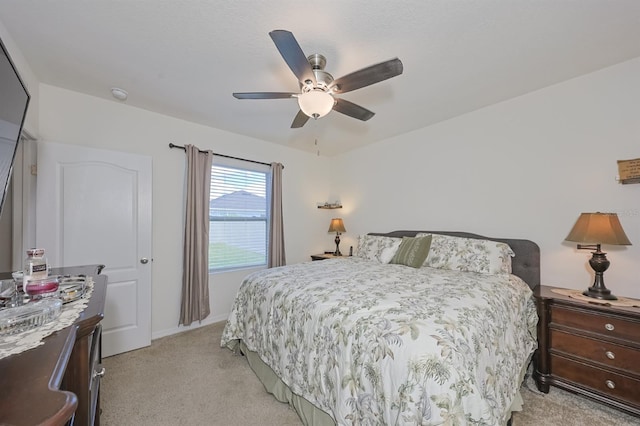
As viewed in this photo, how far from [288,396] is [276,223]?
2.43 meters

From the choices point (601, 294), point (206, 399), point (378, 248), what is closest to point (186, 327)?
point (206, 399)

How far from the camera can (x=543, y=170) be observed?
2531mm

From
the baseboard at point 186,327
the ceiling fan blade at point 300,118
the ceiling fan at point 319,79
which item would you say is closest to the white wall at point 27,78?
the ceiling fan at point 319,79

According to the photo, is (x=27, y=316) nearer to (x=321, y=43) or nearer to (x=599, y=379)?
(x=321, y=43)

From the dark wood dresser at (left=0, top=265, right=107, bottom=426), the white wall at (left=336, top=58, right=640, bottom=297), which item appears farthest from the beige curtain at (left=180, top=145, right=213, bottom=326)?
the white wall at (left=336, top=58, right=640, bottom=297)

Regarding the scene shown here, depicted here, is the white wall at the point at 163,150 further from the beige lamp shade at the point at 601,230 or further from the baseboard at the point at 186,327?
the beige lamp shade at the point at 601,230

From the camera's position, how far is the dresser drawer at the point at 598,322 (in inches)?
68.4

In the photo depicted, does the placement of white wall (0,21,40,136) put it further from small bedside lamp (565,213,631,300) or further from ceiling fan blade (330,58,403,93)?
small bedside lamp (565,213,631,300)

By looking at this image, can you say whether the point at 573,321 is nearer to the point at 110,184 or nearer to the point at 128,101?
the point at 110,184

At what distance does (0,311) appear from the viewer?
92 centimetres

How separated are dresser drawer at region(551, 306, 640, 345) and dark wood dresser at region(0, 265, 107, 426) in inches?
109

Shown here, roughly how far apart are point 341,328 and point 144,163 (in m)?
2.64

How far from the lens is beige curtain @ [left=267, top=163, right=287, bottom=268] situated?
3939 mm

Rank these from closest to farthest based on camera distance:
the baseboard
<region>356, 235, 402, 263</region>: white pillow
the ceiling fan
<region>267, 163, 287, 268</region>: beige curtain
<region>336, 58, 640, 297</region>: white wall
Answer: the ceiling fan < <region>336, 58, 640, 297</region>: white wall < the baseboard < <region>356, 235, 402, 263</region>: white pillow < <region>267, 163, 287, 268</region>: beige curtain
